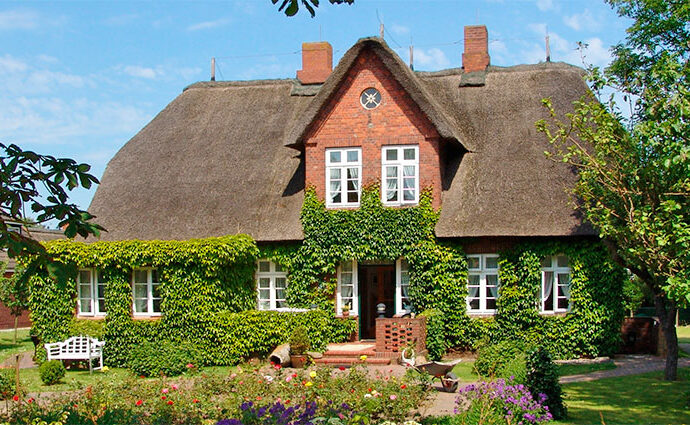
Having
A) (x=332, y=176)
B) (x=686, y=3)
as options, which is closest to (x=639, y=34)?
(x=686, y=3)

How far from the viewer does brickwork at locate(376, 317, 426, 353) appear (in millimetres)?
20000

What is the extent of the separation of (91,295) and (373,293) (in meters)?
8.56

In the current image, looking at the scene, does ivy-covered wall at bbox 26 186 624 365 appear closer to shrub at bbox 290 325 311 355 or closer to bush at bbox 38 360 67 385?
shrub at bbox 290 325 311 355

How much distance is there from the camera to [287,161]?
24.5 meters

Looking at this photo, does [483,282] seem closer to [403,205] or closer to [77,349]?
[403,205]

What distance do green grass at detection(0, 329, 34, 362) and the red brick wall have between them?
1248cm

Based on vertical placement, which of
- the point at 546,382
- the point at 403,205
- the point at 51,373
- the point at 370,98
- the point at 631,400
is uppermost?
the point at 370,98

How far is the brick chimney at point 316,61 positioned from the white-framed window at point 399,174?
5770 mm

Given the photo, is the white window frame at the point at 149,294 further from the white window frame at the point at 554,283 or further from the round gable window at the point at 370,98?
the white window frame at the point at 554,283

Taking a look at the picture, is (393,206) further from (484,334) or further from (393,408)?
(393,408)

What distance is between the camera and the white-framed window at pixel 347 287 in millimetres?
22484

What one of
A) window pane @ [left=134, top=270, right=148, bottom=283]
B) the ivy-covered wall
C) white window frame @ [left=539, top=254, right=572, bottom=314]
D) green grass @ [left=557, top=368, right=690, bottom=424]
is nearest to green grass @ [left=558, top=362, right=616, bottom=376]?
the ivy-covered wall

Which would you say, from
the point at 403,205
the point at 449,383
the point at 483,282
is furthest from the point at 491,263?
the point at 449,383

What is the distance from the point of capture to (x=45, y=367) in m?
18.5
